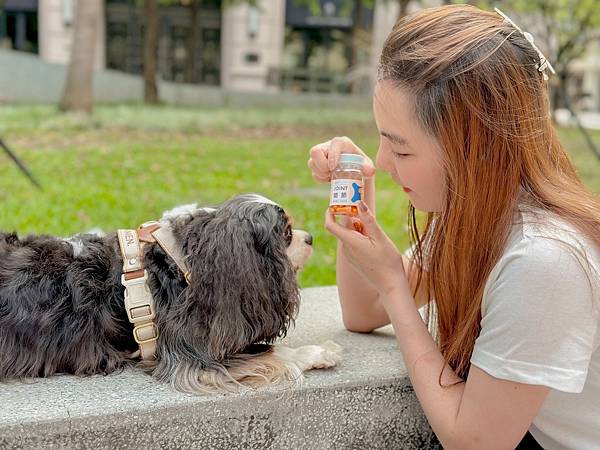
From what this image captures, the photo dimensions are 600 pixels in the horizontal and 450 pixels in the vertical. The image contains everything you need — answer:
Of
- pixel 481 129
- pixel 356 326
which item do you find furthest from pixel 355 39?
pixel 481 129

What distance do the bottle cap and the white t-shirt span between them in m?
0.62

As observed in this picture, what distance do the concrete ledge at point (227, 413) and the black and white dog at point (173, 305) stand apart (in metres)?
0.08

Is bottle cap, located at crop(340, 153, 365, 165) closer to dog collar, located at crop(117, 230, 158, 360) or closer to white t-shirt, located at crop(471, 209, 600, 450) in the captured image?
white t-shirt, located at crop(471, 209, 600, 450)

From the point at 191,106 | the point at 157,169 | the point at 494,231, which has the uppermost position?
the point at 494,231

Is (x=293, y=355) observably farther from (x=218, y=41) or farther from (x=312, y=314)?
(x=218, y=41)

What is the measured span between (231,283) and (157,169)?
274 inches

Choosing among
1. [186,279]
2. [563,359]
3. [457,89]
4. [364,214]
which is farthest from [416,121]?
[186,279]

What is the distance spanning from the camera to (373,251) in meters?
2.43

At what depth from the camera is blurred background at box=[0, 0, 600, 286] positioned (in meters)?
7.30

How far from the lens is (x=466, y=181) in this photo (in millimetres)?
2143

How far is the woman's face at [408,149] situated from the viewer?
2.18 meters

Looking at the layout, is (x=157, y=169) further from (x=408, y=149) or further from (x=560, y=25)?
(x=560, y=25)

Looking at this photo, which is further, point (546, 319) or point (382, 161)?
point (382, 161)

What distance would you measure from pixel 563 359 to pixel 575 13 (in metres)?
20.8
